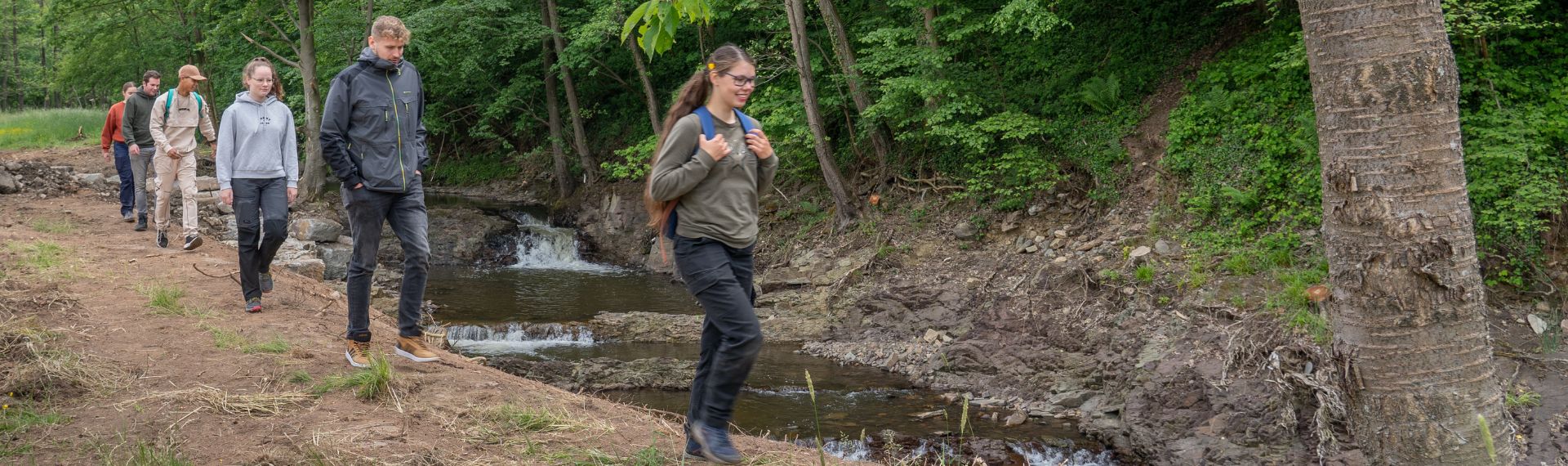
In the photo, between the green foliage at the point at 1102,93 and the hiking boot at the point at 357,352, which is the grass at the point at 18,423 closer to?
the hiking boot at the point at 357,352

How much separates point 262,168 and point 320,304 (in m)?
1.37

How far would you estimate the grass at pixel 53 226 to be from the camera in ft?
35.8


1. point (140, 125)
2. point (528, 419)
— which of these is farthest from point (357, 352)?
point (140, 125)

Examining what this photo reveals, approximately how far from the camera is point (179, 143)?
380 inches

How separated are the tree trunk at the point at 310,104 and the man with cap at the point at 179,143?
10645mm

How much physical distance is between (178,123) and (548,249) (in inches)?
392

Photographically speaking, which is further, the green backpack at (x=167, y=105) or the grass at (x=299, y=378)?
the green backpack at (x=167, y=105)

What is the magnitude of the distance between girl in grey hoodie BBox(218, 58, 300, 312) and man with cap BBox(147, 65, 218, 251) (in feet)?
9.16

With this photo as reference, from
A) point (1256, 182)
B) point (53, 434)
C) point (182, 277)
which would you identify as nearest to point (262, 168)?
point (182, 277)

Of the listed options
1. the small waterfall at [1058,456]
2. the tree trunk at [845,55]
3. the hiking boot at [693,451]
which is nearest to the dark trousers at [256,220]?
the hiking boot at [693,451]

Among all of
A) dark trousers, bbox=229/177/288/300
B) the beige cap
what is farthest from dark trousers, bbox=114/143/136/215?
dark trousers, bbox=229/177/288/300

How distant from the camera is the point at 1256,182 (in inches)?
418

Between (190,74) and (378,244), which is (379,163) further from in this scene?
(190,74)

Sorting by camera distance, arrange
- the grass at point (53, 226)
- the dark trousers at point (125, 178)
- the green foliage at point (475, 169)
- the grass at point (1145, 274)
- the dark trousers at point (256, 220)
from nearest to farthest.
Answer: the dark trousers at point (256, 220) → the grass at point (1145, 274) → the grass at point (53, 226) → the dark trousers at point (125, 178) → the green foliage at point (475, 169)
